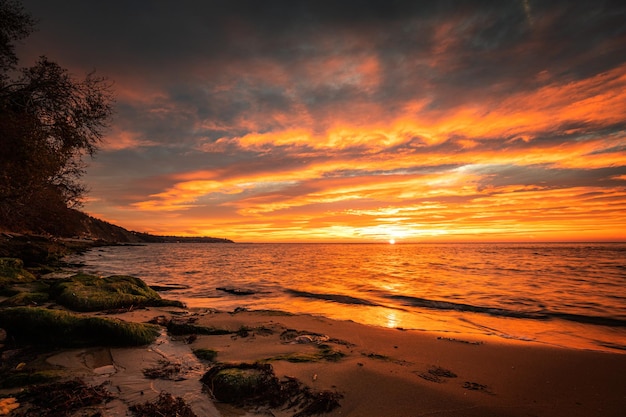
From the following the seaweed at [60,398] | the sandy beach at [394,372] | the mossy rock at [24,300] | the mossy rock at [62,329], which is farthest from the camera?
the mossy rock at [24,300]

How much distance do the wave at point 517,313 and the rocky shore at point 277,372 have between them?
573cm

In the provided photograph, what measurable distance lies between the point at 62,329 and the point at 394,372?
298 inches

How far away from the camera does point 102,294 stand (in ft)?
39.0

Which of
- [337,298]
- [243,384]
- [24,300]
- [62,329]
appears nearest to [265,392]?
[243,384]

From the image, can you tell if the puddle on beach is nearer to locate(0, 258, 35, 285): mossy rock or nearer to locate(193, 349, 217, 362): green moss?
locate(193, 349, 217, 362): green moss

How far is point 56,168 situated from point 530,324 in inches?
830

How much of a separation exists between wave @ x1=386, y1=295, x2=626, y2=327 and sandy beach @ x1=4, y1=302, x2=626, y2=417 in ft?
18.4

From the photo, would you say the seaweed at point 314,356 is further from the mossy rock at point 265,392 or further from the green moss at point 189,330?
the green moss at point 189,330

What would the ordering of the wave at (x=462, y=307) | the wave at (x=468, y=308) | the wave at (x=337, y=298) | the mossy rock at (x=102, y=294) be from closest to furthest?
the mossy rock at (x=102, y=294) → the wave at (x=468, y=308) → the wave at (x=462, y=307) → the wave at (x=337, y=298)

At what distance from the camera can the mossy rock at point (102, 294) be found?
1095 cm

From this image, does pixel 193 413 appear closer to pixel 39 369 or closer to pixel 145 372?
pixel 145 372

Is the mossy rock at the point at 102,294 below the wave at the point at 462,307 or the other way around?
the other way around

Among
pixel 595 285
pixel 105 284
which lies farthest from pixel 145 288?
pixel 595 285

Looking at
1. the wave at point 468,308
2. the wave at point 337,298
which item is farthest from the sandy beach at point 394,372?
the wave at point 337,298
